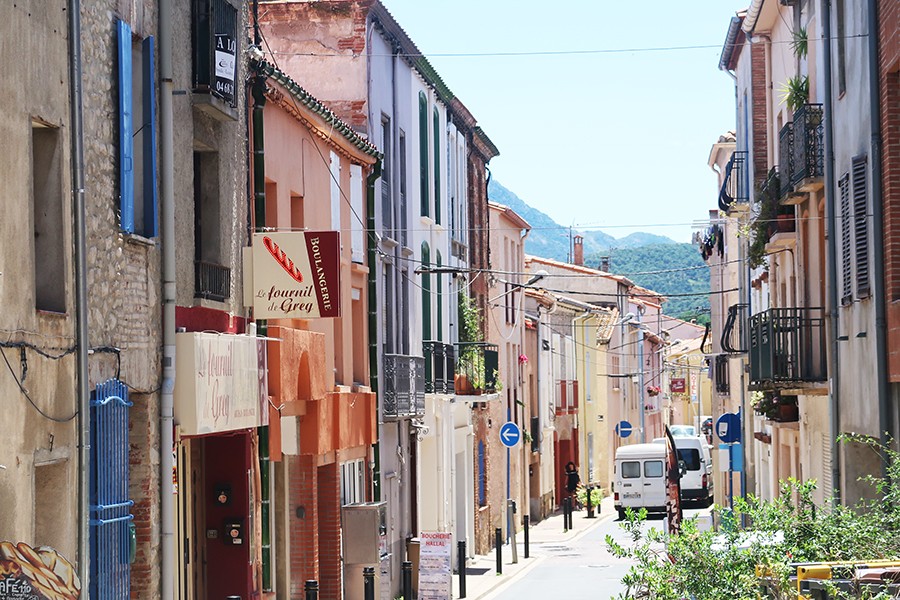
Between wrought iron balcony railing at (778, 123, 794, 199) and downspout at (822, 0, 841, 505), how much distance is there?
1.63 metres

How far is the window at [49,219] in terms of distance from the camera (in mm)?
11719

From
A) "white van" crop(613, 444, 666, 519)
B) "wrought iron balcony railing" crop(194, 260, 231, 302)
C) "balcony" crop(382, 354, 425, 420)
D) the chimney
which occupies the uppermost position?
the chimney

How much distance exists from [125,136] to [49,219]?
179 centimetres

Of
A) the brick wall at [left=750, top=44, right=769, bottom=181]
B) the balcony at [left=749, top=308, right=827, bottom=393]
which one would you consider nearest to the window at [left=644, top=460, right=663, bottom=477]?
the brick wall at [left=750, top=44, right=769, bottom=181]

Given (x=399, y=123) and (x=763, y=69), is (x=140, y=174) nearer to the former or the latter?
(x=399, y=123)

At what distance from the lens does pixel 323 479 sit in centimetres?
2200

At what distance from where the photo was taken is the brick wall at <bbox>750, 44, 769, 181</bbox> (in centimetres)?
2852

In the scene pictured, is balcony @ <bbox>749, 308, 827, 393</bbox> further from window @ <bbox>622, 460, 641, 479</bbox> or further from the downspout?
window @ <bbox>622, 460, 641, 479</bbox>

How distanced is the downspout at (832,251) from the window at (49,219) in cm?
1071

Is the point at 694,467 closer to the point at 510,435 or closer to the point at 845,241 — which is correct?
the point at 510,435

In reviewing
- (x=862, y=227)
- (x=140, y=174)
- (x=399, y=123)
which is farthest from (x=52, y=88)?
(x=399, y=123)

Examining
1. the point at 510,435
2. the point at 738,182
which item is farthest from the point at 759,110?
the point at 510,435

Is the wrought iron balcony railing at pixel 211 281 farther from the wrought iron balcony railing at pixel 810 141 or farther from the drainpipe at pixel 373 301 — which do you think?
the drainpipe at pixel 373 301

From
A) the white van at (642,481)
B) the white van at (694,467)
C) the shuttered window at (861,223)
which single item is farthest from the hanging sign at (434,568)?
the white van at (694,467)
